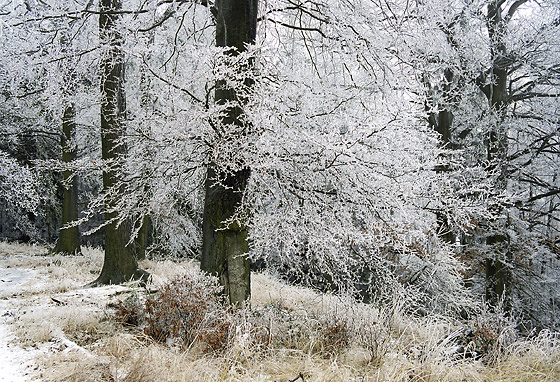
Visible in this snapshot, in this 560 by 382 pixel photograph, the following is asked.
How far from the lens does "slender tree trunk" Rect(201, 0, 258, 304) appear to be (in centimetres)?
477

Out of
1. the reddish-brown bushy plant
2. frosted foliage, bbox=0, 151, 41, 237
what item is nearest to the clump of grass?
the reddish-brown bushy plant

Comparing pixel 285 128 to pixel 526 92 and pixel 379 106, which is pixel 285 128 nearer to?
pixel 379 106

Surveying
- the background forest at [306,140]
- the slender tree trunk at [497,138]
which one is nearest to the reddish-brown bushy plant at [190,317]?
the background forest at [306,140]

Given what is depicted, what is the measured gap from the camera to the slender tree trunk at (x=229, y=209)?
4.77 meters

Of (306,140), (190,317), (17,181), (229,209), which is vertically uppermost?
(306,140)

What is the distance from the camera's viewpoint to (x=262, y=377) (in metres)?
3.24

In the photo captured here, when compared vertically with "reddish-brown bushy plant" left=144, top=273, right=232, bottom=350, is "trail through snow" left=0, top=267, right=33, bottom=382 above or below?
below

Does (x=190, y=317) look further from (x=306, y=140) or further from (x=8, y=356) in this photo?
(x=306, y=140)

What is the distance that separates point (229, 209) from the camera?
478 centimetres

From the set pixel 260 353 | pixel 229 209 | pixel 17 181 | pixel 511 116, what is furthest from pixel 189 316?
pixel 17 181

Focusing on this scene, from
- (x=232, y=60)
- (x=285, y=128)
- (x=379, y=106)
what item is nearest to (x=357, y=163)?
(x=285, y=128)

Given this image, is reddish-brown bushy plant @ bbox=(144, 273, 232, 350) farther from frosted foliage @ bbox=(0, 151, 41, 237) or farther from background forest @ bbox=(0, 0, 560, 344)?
frosted foliage @ bbox=(0, 151, 41, 237)

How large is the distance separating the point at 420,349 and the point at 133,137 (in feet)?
12.3

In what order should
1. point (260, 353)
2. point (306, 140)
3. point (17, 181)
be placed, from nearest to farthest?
point (260, 353), point (306, 140), point (17, 181)
